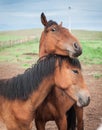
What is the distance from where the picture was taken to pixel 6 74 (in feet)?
59.6

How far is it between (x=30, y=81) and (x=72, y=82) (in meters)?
0.63

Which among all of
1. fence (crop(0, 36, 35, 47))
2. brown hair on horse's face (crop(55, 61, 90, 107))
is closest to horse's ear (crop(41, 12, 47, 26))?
brown hair on horse's face (crop(55, 61, 90, 107))

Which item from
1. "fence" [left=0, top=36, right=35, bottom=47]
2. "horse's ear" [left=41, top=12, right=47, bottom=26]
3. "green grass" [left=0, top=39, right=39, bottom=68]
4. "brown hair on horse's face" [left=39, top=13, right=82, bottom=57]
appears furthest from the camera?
"fence" [left=0, top=36, right=35, bottom=47]

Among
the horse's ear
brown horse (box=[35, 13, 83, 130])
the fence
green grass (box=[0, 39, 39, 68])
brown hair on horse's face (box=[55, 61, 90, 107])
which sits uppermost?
the horse's ear

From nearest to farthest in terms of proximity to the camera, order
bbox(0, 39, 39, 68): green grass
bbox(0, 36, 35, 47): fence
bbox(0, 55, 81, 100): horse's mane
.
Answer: bbox(0, 55, 81, 100): horse's mane → bbox(0, 39, 39, 68): green grass → bbox(0, 36, 35, 47): fence

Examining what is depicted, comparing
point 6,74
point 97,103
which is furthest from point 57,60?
point 6,74

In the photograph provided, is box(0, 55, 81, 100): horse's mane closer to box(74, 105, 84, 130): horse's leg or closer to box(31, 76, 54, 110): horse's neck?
box(31, 76, 54, 110): horse's neck

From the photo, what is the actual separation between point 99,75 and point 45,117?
12.2m

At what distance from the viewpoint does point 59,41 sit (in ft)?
18.5

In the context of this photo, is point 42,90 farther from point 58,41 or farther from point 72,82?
point 58,41

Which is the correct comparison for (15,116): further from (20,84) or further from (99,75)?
(99,75)

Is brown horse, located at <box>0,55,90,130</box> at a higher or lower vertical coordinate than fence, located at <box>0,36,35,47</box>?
higher

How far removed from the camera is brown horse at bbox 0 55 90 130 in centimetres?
552

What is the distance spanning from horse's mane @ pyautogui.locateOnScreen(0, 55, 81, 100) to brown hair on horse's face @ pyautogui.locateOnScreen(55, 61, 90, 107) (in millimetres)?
101
